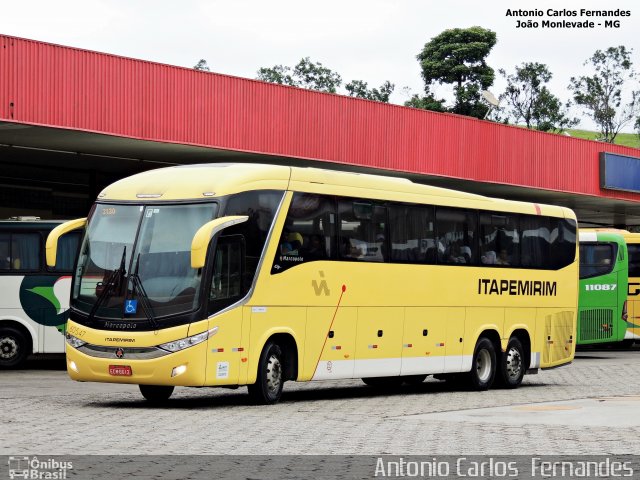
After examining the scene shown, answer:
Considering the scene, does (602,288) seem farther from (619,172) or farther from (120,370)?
(120,370)

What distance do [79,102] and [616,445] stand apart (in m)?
17.3

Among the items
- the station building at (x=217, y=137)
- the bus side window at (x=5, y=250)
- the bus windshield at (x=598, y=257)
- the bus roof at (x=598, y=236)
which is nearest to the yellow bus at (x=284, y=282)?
the bus side window at (x=5, y=250)

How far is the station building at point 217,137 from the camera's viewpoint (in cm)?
2706

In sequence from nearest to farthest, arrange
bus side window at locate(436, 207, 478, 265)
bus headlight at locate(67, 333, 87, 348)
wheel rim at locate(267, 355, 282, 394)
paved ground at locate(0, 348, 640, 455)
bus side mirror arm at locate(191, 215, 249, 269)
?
paved ground at locate(0, 348, 640, 455), bus side mirror arm at locate(191, 215, 249, 269), bus headlight at locate(67, 333, 87, 348), wheel rim at locate(267, 355, 282, 394), bus side window at locate(436, 207, 478, 265)

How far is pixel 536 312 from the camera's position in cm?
2414

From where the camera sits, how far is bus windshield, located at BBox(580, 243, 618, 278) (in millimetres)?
35969

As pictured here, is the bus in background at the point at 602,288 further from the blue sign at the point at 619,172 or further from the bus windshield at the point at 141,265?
the bus windshield at the point at 141,265

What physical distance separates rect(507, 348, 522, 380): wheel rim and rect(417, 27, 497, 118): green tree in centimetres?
8090

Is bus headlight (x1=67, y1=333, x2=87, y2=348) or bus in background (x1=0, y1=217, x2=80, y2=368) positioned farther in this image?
bus in background (x1=0, y1=217, x2=80, y2=368)

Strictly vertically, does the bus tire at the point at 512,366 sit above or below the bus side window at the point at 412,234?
below

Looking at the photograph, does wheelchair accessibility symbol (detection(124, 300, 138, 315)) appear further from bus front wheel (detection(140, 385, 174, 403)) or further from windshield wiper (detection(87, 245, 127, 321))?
bus front wheel (detection(140, 385, 174, 403))

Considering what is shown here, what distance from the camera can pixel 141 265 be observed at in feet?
55.3

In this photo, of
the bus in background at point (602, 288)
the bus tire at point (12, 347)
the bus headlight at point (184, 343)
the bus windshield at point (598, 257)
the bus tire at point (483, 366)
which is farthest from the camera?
the bus windshield at point (598, 257)

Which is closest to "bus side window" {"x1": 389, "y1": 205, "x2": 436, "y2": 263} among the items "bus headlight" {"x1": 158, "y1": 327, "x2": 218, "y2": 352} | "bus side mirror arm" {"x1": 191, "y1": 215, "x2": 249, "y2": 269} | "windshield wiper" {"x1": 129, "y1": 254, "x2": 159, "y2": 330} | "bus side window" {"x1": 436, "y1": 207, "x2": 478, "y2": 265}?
"bus side window" {"x1": 436, "y1": 207, "x2": 478, "y2": 265}
